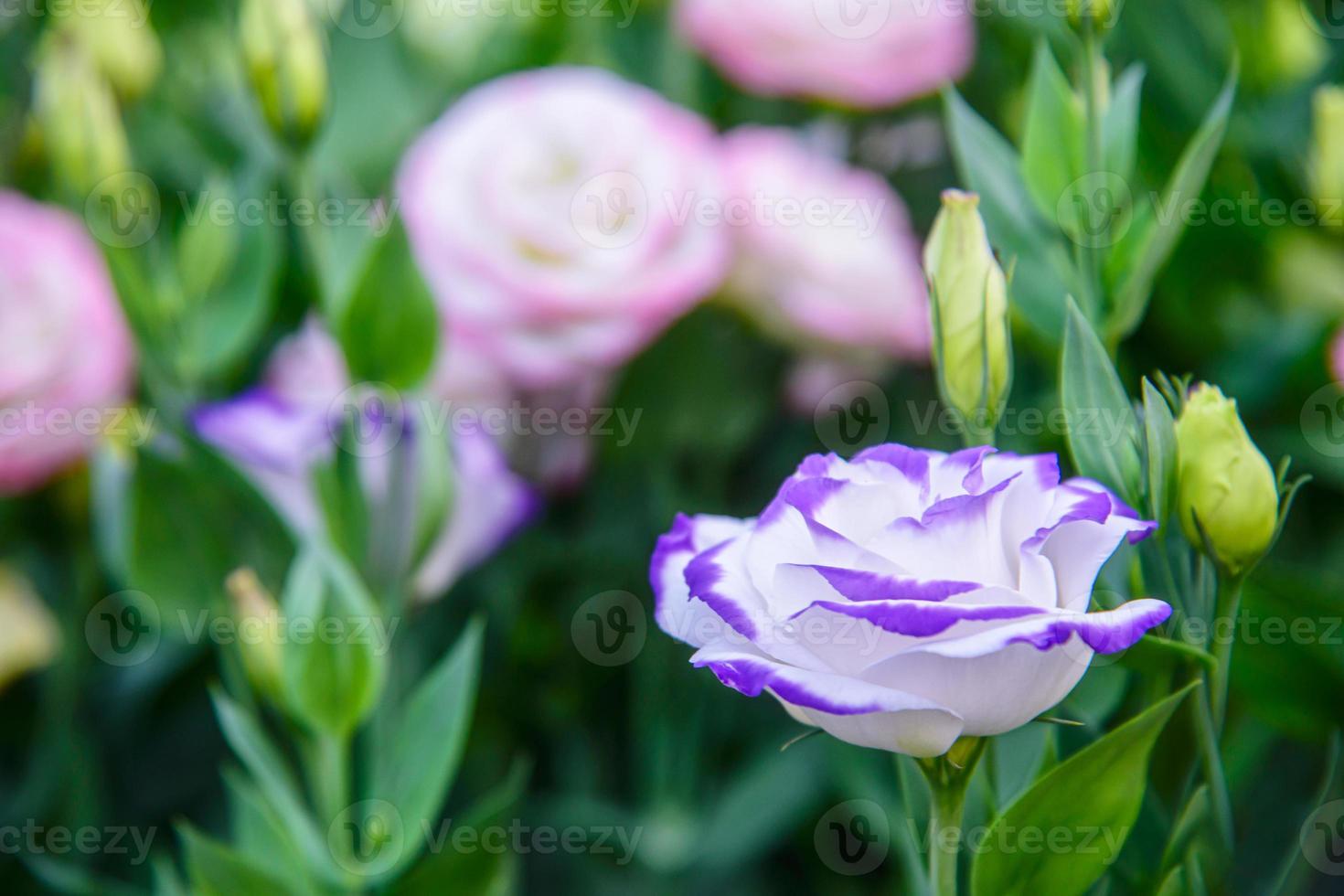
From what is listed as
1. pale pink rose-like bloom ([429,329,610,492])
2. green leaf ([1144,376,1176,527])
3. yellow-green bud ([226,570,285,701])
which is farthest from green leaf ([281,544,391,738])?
green leaf ([1144,376,1176,527])

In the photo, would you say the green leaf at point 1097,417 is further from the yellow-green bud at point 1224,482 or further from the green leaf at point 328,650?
the green leaf at point 328,650

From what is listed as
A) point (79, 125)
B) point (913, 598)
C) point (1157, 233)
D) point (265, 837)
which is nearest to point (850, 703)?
point (913, 598)

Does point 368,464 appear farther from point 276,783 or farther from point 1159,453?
point 1159,453

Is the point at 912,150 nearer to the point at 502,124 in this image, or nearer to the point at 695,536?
the point at 502,124

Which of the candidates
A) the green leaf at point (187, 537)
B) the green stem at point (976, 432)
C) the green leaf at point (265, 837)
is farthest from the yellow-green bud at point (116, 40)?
the green stem at point (976, 432)

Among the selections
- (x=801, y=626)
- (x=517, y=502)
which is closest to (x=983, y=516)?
(x=801, y=626)
